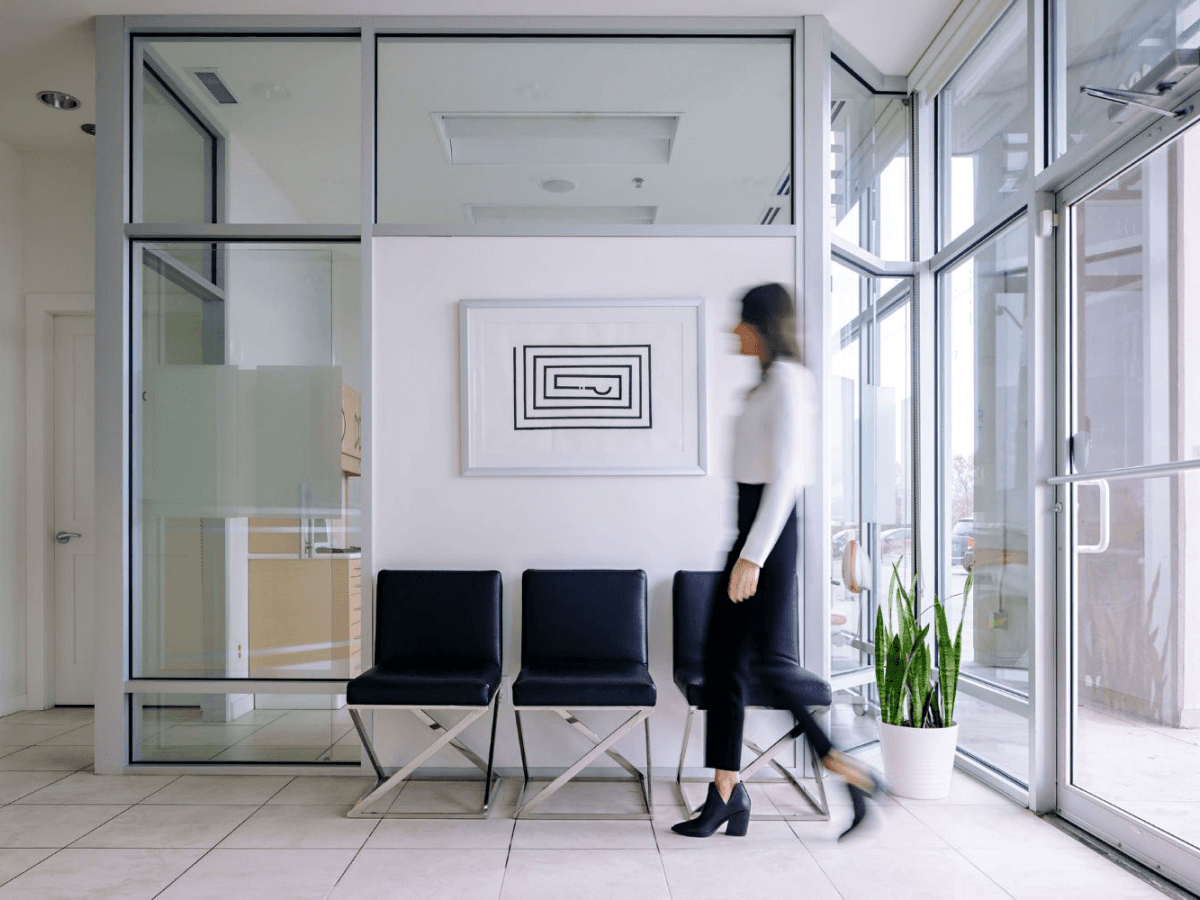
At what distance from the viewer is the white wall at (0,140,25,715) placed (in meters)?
5.23

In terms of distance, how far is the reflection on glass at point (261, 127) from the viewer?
4.10m

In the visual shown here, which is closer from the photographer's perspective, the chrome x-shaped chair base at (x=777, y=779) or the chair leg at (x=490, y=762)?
the chrome x-shaped chair base at (x=777, y=779)

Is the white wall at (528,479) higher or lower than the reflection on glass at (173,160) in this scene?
lower

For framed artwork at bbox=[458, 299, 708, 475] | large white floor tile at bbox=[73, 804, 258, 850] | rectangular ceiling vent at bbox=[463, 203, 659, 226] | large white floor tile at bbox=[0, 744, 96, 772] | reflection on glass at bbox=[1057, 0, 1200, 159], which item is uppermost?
reflection on glass at bbox=[1057, 0, 1200, 159]

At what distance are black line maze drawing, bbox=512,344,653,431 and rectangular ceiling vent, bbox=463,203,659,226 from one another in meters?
0.54

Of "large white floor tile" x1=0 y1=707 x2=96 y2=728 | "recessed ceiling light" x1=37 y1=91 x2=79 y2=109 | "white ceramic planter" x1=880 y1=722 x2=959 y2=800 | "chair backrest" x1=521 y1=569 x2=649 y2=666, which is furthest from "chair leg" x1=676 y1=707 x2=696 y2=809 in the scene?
"recessed ceiling light" x1=37 y1=91 x2=79 y2=109

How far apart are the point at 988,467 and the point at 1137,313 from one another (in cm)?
117

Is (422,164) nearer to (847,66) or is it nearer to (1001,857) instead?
(847,66)

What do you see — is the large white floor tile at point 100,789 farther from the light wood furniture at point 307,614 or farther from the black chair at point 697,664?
the black chair at point 697,664

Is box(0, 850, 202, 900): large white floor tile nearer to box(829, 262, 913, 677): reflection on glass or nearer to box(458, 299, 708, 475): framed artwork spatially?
box(458, 299, 708, 475): framed artwork

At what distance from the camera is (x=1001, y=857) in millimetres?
2992

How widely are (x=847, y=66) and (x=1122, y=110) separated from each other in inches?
65.6

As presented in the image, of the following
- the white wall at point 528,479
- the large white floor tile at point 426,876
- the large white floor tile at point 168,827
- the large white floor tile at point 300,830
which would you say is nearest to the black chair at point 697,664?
the white wall at point 528,479

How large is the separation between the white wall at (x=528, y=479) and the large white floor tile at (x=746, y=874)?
3.00ft
